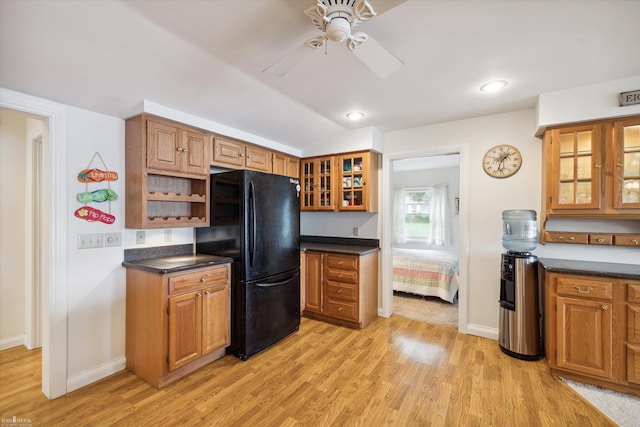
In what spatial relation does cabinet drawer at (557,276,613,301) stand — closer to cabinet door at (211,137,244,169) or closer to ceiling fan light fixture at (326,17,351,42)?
ceiling fan light fixture at (326,17,351,42)

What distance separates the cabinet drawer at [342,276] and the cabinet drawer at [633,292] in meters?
2.17

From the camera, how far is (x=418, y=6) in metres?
1.42

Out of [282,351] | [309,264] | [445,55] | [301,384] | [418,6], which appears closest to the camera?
[418,6]

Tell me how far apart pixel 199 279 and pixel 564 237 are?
10.9ft

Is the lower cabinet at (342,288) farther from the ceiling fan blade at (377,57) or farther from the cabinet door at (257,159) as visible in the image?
the ceiling fan blade at (377,57)

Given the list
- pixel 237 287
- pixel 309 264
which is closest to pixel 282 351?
pixel 237 287

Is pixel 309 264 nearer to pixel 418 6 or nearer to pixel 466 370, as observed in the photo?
pixel 466 370

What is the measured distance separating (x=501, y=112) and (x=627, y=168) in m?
1.12

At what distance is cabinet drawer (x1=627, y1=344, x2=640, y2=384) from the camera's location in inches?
76.3

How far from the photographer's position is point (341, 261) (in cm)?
326

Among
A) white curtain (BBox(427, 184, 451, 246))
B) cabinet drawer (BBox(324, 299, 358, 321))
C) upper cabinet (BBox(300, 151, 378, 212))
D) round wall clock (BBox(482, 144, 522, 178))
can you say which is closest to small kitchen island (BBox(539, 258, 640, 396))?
round wall clock (BBox(482, 144, 522, 178))

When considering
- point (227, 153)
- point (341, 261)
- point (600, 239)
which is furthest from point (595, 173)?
point (227, 153)

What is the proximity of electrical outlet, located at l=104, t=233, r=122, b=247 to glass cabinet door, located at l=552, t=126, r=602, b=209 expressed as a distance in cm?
381

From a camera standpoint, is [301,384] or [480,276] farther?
[480,276]
